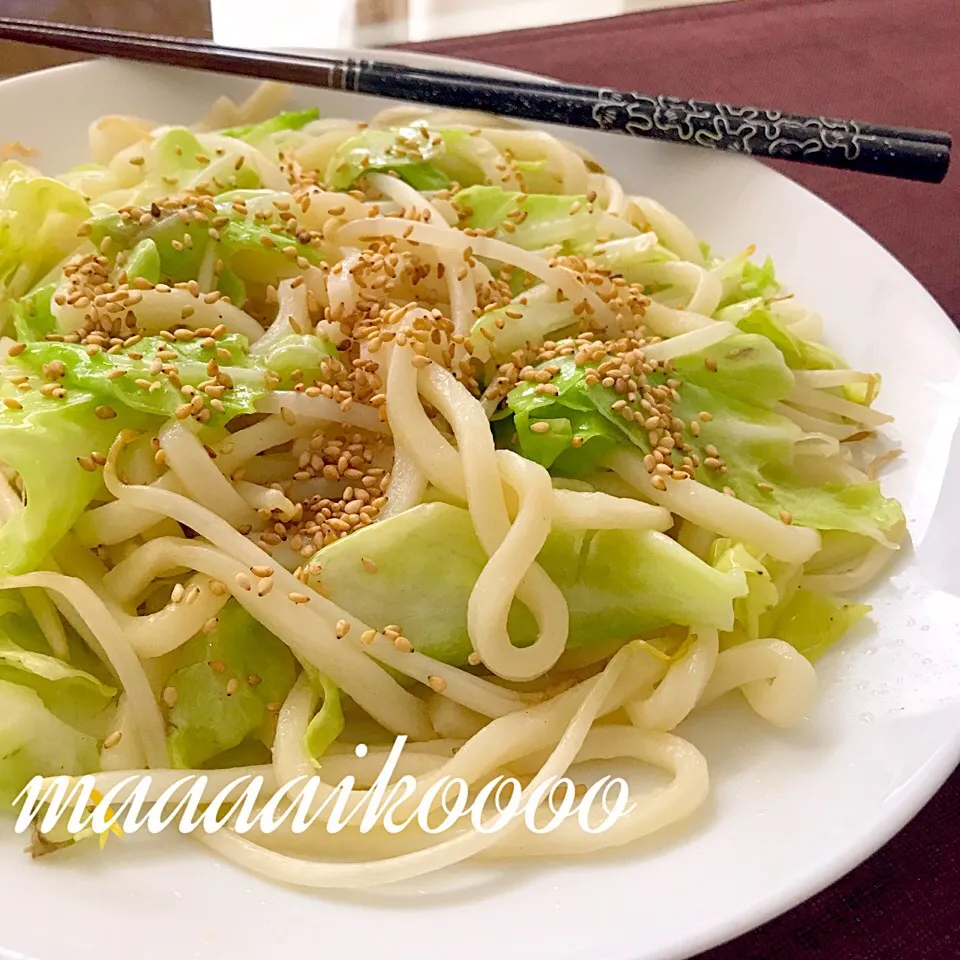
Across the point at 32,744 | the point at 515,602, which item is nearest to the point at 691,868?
the point at 515,602

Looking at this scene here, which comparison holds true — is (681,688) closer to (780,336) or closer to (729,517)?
(729,517)

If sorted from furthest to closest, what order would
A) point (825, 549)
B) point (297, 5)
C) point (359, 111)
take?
1. point (297, 5)
2. point (359, 111)
3. point (825, 549)

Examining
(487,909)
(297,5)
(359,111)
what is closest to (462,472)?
(487,909)

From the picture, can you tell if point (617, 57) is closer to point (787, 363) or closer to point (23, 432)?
point (787, 363)

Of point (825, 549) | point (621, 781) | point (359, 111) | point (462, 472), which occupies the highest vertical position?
point (359, 111)

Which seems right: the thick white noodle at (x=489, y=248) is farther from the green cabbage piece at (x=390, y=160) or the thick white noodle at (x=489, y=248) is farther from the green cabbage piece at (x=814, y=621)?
the green cabbage piece at (x=814, y=621)


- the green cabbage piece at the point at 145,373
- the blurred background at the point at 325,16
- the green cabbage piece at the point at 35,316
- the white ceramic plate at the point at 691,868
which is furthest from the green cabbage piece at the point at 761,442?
the blurred background at the point at 325,16

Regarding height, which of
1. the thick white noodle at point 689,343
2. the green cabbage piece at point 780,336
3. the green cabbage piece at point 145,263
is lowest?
the green cabbage piece at point 780,336
